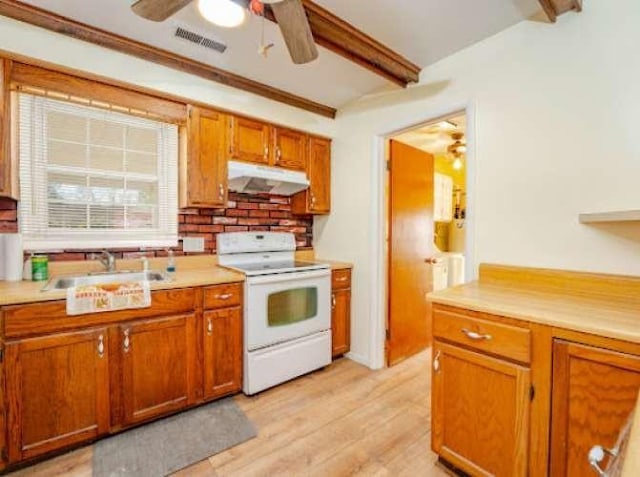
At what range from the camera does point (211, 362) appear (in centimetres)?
206

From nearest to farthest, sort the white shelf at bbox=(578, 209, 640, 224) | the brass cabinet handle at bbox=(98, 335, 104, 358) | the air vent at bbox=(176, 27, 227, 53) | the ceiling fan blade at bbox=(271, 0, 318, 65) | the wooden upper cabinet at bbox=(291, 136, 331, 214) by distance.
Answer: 1. the white shelf at bbox=(578, 209, 640, 224)
2. the ceiling fan blade at bbox=(271, 0, 318, 65)
3. the brass cabinet handle at bbox=(98, 335, 104, 358)
4. the air vent at bbox=(176, 27, 227, 53)
5. the wooden upper cabinet at bbox=(291, 136, 331, 214)

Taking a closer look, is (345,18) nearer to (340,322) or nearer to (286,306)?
(286,306)

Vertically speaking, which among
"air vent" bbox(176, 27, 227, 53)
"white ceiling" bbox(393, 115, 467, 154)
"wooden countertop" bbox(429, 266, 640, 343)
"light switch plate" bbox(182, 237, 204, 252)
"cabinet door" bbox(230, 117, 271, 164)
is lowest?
"wooden countertop" bbox(429, 266, 640, 343)

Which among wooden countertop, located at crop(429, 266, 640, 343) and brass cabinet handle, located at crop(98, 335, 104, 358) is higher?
wooden countertop, located at crop(429, 266, 640, 343)

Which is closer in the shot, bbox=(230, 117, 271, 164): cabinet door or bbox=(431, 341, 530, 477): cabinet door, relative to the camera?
bbox=(431, 341, 530, 477): cabinet door

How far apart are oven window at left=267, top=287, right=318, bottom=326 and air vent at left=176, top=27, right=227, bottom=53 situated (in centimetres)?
169

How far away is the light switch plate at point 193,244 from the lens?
2.45 meters

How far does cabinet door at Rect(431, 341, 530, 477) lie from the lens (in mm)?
1274

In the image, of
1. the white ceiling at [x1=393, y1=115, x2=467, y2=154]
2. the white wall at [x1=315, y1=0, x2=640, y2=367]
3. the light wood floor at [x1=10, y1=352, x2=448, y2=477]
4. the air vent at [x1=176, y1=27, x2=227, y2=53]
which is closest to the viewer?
the white wall at [x1=315, y1=0, x2=640, y2=367]

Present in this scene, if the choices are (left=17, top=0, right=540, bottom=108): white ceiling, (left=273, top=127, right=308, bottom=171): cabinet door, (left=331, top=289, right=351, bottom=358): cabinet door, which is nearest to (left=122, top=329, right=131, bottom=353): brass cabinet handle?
(left=331, top=289, right=351, bottom=358): cabinet door

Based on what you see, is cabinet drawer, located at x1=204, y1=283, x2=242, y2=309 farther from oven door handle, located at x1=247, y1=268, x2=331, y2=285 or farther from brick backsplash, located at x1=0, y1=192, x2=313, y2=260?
brick backsplash, located at x1=0, y1=192, x2=313, y2=260

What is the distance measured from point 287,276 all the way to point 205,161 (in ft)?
3.42

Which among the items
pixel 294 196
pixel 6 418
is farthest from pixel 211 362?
pixel 294 196

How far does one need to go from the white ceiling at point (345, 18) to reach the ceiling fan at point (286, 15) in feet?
1.02
